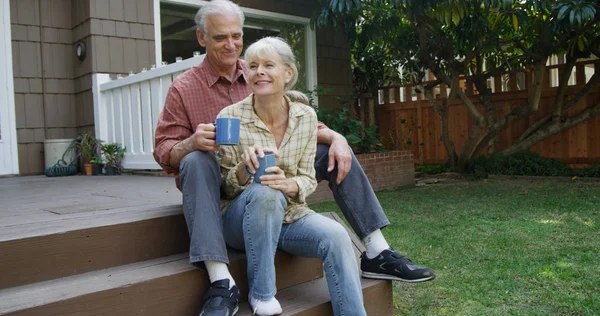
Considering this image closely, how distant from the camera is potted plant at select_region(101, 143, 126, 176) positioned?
15.7ft

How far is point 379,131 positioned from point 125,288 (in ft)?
24.3

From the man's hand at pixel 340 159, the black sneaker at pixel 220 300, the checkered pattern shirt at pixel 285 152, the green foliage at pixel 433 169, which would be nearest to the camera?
the black sneaker at pixel 220 300

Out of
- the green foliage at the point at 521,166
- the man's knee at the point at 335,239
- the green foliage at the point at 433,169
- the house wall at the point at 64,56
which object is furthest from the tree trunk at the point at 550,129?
the man's knee at the point at 335,239

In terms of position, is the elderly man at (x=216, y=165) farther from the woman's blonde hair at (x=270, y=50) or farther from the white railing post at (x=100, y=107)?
the white railing post at (x=100, y=107)

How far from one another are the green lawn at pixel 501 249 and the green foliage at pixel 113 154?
1.94 meters

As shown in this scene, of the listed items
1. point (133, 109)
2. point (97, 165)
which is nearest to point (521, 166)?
point (133, 109)

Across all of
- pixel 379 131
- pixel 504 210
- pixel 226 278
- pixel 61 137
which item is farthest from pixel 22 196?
pixel 379 131

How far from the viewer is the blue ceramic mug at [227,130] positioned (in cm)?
156

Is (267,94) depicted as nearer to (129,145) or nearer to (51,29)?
(129,145)

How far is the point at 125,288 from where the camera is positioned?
1493mm

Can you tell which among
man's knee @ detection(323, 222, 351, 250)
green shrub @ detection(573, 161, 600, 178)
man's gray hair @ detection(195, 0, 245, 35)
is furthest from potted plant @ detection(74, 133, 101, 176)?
green shrub @ detection(573, 161, 600, 178)

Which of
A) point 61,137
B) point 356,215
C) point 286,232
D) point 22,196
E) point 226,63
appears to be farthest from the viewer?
point 61,137

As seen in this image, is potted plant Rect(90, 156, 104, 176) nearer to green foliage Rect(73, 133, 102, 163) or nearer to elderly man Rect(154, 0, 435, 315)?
green foliage Rect(73, 133, 102, 163)

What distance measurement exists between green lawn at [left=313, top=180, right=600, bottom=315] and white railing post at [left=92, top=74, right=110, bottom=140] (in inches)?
88.7
